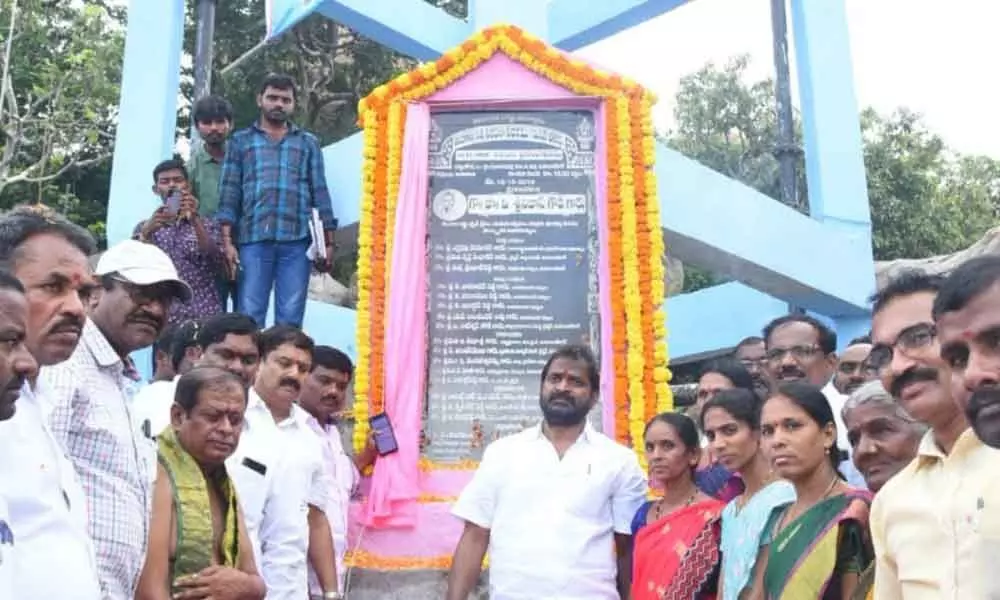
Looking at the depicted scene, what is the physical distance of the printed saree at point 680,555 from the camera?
357 centimetres

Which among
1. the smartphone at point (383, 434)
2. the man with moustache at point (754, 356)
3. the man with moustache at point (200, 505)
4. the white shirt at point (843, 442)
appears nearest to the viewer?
the man with moustache at point (200, 505)

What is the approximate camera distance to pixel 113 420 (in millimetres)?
2760

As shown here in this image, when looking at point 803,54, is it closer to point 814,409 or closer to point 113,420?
point 814,409

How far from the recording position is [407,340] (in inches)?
228

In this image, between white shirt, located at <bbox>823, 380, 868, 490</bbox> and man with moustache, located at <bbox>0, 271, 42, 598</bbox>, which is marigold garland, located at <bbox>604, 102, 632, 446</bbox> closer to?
white shirt, located at <bbox>823, 380, 868, 490</bbox>

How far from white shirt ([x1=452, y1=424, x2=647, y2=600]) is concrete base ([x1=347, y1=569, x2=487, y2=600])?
3.26 feet

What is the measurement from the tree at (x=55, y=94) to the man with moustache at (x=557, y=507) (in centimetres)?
868

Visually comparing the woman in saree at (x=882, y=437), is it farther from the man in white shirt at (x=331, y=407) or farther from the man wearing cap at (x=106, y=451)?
the man in white shirt at (x=331, y=407)

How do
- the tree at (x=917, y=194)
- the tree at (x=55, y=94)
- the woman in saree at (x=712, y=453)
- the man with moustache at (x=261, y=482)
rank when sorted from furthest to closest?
the tree at (x=917, y=194) < the tree at (x=55, y=94) < the woman in saree at (x=712, y=453) < the man with moustache at (x=261, y=482)

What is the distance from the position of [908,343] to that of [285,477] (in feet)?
7.28

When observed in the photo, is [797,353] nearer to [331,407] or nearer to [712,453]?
[712,453]

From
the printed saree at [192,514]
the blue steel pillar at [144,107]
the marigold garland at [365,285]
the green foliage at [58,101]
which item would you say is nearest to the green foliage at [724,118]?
the green foliage at [58,101]

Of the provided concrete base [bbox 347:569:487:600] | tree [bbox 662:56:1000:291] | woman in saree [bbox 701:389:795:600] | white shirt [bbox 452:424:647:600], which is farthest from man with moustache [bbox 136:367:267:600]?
tree [bbox 662:56:1000:291]

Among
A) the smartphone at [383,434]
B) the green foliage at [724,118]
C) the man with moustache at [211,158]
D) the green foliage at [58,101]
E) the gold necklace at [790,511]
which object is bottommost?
the gold necklace at [790,511]
